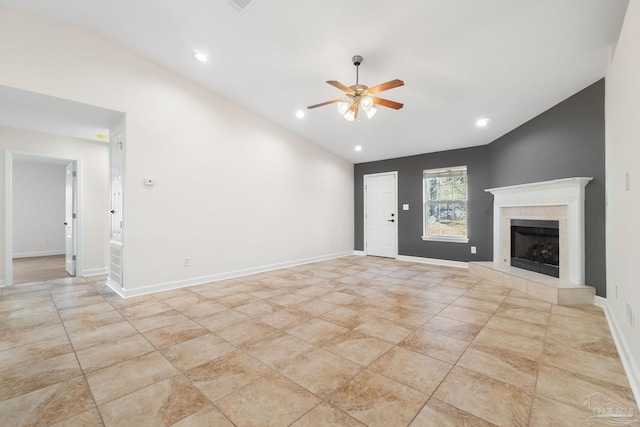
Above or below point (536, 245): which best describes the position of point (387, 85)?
above

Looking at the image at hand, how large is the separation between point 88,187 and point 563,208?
788 cm

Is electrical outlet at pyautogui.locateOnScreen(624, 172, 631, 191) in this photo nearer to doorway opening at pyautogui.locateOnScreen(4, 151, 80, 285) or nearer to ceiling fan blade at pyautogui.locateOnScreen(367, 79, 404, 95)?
ceiling fan blade at pyautogui.locateOnScreen(367, 79, 404, 95)

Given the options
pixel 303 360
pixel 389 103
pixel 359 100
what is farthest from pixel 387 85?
pixel 303 360

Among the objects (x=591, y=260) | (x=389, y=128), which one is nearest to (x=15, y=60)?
(x=389, y=128)

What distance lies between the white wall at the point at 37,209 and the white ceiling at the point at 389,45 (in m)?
6.43

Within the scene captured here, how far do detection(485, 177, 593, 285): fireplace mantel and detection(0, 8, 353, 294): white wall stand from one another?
13.4 ft

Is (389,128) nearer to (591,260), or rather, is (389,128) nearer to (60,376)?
(591,260)

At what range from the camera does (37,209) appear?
743 centimetres

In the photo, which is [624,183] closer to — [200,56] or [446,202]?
[446,202]

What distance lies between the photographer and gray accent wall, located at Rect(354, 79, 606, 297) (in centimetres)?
333

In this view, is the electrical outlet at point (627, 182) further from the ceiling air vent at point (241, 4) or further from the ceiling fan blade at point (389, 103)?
the ceiling air vent at point (241, 4)

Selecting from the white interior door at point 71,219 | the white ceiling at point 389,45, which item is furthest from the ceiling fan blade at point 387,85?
the white interior door at point 71,219

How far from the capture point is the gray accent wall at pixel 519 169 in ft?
10.9

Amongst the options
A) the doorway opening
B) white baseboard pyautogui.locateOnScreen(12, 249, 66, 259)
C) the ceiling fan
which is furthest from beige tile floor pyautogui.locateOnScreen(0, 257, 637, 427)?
white baseboard pyautogui.locateOnScreen(12, 249, 66, 259)
